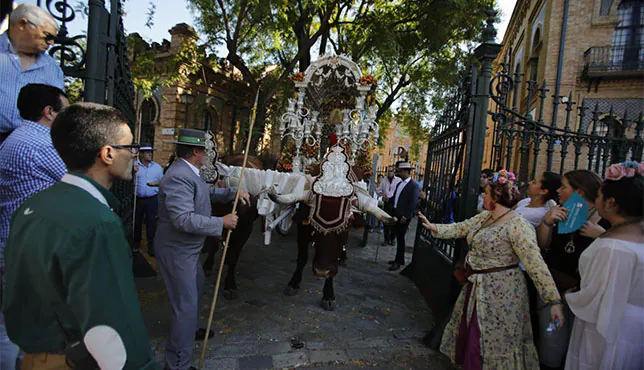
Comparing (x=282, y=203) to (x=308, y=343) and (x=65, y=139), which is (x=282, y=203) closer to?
(x=308, y=343)

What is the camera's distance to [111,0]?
322 cm

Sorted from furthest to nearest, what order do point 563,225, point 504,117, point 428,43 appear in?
1. point 428,43
2. point 504,117
3. point 563,225

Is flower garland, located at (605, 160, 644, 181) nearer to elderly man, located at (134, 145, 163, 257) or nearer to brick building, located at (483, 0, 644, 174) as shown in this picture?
elderly man, located at (134, 145, 163, 257)

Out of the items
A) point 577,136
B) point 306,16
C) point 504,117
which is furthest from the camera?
point 306,16

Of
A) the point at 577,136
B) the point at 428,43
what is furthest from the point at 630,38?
the point at 577,136

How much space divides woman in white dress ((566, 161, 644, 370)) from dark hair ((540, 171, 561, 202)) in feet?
3.75

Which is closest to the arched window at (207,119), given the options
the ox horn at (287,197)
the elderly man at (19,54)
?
the ox horn at (287,197)

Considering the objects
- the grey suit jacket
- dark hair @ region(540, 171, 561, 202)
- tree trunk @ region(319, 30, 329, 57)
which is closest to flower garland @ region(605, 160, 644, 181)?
dark hair @ region(540, 171, 561, 202)

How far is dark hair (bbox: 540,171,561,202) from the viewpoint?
340cm

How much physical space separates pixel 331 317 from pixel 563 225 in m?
2.87

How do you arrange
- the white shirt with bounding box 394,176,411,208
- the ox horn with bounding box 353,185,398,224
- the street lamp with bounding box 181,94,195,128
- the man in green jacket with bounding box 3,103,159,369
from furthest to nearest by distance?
the street lamp with bounding box 181,94,195,128
the white shirt with bounding box 394,176,411,208
the ox horn with bounding box 353,185,398,224
the man in green jacket with bounding box 3,103,159,369

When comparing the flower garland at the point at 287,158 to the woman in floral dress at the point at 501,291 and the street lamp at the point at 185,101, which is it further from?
the street lamp at the point at 185,101

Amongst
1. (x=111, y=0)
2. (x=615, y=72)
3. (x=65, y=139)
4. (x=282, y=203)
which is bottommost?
(x=282, y=203)

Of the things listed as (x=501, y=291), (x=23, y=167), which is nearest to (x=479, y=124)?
(x=501, y=291)
